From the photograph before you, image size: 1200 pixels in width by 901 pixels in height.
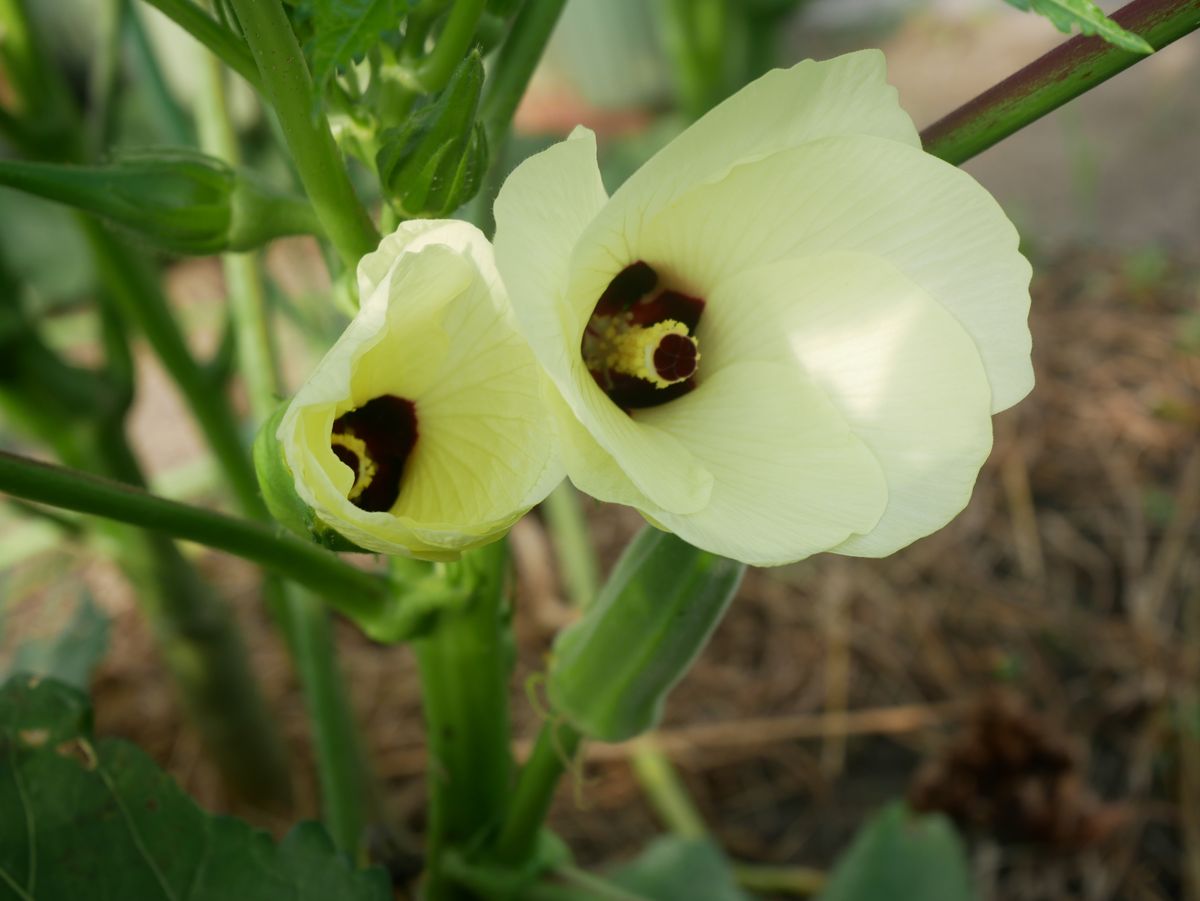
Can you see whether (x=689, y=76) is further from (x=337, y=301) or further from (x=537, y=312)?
(x=537, y=312)

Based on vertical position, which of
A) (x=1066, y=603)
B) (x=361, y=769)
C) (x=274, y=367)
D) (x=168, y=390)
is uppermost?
(x=274, y=367)

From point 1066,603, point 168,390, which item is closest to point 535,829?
point 1066,603

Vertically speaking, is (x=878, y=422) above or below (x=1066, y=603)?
above

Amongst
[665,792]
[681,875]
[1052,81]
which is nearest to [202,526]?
[1052,81]

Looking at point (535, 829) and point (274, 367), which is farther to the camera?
point (274, 367)

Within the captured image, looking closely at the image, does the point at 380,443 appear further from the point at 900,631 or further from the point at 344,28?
the point at 900,631

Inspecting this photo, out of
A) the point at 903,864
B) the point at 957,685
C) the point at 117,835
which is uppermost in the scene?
the point at 117,835

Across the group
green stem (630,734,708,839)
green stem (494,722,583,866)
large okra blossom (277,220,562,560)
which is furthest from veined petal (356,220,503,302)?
green stem (630,734,708,839)

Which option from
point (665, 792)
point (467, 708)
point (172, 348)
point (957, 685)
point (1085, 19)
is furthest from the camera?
point (957, 685)
